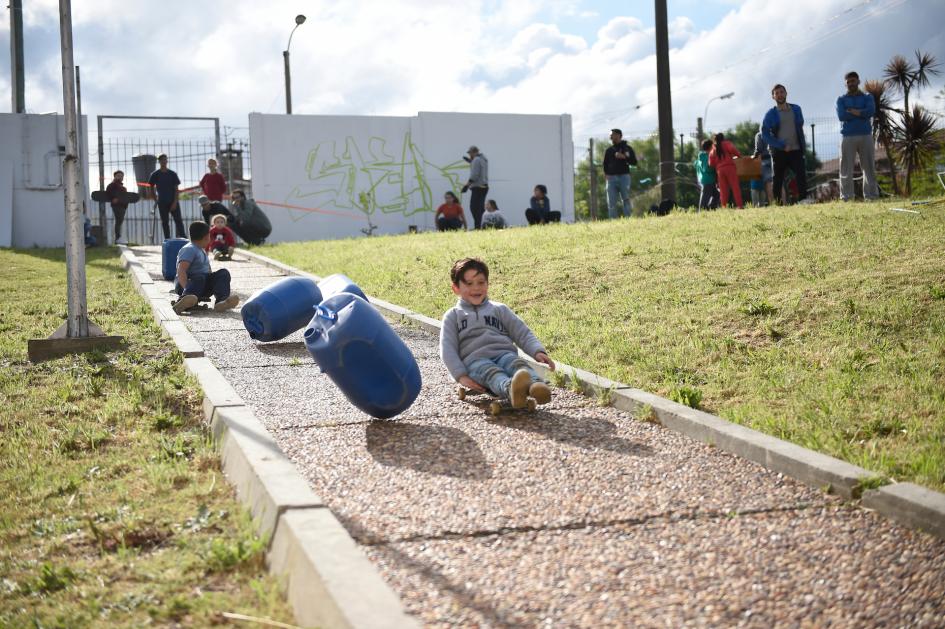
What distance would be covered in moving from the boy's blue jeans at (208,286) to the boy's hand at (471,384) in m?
5.25

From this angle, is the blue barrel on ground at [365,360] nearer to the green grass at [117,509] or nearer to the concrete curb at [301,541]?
the concrete curb at [301,541]

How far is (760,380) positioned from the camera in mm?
5551

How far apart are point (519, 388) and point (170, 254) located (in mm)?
8766

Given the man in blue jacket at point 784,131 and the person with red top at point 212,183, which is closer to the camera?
the man in blue jacket at point 784,131

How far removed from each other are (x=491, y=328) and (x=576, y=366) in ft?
3.00

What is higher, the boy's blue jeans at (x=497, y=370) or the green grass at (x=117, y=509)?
the boy's blue jeans at (x=497, y=370)

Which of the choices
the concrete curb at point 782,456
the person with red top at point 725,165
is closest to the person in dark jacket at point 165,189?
the person with red top at point 725,165

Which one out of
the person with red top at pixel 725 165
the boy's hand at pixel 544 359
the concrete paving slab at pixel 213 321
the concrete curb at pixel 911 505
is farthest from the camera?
the person with red top at pixel 725 165

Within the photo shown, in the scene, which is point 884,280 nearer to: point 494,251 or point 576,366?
point 576,366

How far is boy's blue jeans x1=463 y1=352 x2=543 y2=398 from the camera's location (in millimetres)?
5309

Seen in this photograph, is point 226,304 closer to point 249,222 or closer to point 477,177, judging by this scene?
→ point 249,222

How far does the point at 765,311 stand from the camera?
273 inches

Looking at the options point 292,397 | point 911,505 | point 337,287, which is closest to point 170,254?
point 337,287

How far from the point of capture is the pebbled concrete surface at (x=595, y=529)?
283 cm
